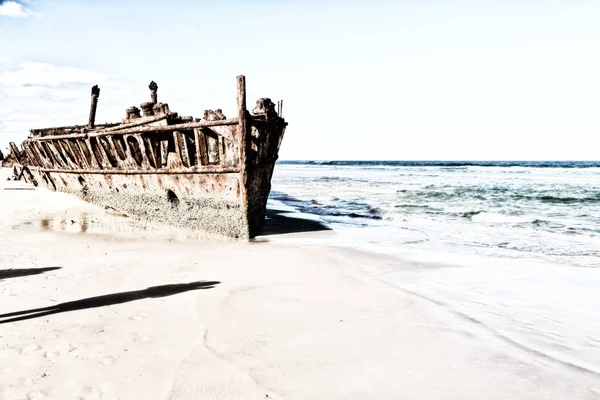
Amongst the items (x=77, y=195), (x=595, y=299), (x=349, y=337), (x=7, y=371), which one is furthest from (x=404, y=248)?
(x=77, y=195)

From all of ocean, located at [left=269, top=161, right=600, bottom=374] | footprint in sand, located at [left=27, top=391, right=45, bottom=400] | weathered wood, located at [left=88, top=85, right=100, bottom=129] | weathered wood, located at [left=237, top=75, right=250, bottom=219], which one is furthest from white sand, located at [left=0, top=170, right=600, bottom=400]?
weathered wood, located at [left=88, top=85, right=100, bottom=129]

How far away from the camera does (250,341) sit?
3609 millimetres

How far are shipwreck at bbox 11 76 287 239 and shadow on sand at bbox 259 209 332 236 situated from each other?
514 millimetres

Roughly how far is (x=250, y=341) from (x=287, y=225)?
7.62 metres

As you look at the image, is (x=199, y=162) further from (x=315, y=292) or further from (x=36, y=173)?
(x=36, y=173)

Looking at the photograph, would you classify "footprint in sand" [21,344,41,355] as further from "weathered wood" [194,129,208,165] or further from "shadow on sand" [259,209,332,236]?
"shadow on sand" [259,209,332,236]

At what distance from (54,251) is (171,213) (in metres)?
3.13

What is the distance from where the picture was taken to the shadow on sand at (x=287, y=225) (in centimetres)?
1025

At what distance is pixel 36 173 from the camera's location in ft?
56.0

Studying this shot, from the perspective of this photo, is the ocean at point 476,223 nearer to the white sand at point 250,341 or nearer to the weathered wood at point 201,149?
the white sand at point 250,341

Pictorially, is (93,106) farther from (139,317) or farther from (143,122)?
(139,317)

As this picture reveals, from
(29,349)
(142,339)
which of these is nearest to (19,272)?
(29,349)

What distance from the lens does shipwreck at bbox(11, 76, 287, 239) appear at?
28.1ft

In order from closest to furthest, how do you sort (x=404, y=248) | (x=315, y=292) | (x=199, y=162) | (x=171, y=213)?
1. (x=315, y=292)
2. (x=404, y=248)
3. (x=199, y=162)
4. (x=171, y=213)
